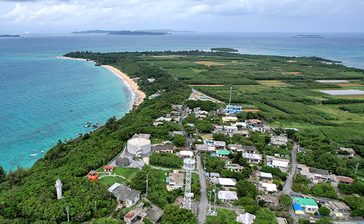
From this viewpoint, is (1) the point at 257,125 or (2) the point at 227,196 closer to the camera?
(2) the point at 227,196

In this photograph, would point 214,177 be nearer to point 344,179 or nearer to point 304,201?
point 304,201

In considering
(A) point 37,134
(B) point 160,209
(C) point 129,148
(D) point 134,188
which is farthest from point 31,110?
(B) point 160,209

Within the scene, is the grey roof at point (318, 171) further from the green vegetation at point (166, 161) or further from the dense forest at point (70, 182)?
the dense forest at point (70, 182)

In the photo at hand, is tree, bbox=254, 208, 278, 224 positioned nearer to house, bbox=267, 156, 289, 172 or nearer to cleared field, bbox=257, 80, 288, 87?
house, bbox=267, 156, 289, 172

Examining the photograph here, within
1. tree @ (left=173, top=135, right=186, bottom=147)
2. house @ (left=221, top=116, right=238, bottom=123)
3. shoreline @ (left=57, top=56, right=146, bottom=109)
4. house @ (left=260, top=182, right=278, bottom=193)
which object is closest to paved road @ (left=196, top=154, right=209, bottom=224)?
tree @ (left=173, top=135, right=186, bottom=147)

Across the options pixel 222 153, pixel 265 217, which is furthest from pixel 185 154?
pixel 265 217

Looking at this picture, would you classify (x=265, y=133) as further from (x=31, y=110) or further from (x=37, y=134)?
(x=31, y=110)
